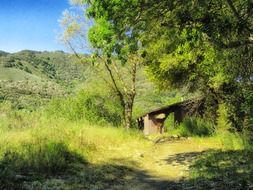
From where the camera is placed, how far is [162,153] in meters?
21.4

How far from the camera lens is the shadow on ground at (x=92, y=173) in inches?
456

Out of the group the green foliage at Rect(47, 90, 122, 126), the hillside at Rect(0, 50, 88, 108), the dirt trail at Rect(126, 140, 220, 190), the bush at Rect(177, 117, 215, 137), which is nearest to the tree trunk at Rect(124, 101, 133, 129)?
the green foliage at Rect(47, 90, 122, 126)

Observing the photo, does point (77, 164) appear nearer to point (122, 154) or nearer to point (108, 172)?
point (108, 172)

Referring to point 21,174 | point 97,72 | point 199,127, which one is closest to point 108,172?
point 21,174

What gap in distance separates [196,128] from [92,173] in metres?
20.0

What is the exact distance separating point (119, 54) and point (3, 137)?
24.5 feet

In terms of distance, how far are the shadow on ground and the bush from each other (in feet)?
47.5

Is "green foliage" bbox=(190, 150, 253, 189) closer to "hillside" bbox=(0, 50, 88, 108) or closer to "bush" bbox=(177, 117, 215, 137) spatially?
"bush" bbox=(177, 117, 215, 137)

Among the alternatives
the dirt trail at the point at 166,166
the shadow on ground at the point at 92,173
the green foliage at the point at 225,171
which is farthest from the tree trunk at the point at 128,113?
the shadow on ground at the point at 92,173

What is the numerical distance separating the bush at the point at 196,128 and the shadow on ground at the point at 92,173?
47.5 feet

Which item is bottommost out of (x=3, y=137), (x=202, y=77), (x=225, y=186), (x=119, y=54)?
(x=225, y=186)

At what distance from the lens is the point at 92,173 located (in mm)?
14023

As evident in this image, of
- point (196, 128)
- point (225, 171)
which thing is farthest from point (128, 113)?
point (225, 171)

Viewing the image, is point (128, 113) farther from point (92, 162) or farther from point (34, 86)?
point (34, 86)
